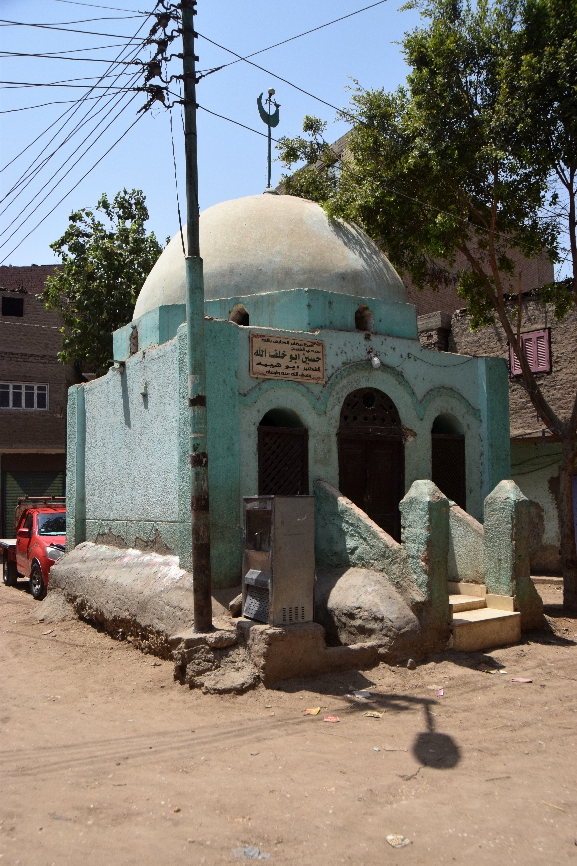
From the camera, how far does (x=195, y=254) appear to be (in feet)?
24.6

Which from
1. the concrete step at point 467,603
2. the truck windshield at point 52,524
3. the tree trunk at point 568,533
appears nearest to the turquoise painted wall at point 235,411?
the tree trunk at point 568,533

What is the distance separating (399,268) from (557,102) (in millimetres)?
3615

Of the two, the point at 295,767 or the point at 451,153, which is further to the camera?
the point at 451,153

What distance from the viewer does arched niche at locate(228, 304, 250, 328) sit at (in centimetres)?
1011

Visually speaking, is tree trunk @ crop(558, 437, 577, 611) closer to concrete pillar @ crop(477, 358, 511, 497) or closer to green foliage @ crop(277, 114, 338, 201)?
concrete pillar @ crop(477, 358, 511, 497)

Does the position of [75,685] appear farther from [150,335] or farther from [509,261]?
[509,261]

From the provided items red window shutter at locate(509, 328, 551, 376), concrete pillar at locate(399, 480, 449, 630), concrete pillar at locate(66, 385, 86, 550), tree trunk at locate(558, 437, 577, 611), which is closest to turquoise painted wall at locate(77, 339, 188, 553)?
concrete pillar at locate(66, 385, 86, 550)

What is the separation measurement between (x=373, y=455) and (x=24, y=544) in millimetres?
7524

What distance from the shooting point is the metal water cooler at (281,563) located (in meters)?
7.03

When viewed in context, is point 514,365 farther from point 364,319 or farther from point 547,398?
point 364,319

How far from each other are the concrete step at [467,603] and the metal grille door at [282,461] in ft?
7.13

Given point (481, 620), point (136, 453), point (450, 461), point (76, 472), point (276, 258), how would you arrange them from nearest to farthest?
point (481, 620) < point (136, 453) < point (276, 258) < point (450, 461) < point (76, 472)

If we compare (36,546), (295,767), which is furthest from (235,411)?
(36,546)

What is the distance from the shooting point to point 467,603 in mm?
8531
